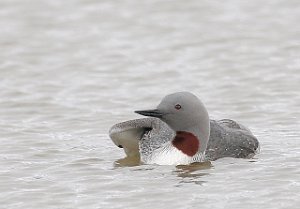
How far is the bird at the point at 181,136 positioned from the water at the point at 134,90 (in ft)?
0.55

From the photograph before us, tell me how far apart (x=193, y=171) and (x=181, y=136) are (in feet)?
1.44

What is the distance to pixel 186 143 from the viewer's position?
40.3ft

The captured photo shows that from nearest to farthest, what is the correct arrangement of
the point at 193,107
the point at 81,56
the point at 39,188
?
the point at 39,188
the point at 193,107
the point at 81,56

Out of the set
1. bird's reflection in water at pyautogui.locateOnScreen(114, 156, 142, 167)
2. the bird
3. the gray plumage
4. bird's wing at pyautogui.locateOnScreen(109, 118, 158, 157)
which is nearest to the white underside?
the bird

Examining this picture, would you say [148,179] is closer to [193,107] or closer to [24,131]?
[193,107]

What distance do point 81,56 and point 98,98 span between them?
7.04 ft

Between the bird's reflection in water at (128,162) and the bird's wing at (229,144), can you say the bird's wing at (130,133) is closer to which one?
the bird's reflection in water at (128,162)

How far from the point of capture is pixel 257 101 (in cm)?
1495

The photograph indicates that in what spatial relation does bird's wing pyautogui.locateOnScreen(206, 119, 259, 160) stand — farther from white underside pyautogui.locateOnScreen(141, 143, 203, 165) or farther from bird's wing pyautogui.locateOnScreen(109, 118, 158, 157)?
bird's wing pyautogui.locateOnScreen(109, 118, 158, 157)

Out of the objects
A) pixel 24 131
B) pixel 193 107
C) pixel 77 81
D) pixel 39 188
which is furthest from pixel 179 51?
pixel 39 188

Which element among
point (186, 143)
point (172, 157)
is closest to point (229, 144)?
point (186, 143)

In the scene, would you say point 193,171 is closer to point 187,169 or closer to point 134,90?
point 187,169

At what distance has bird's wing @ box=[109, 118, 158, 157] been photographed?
41.2ft

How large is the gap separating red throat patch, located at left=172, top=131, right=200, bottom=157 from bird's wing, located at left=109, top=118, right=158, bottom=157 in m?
0.49
